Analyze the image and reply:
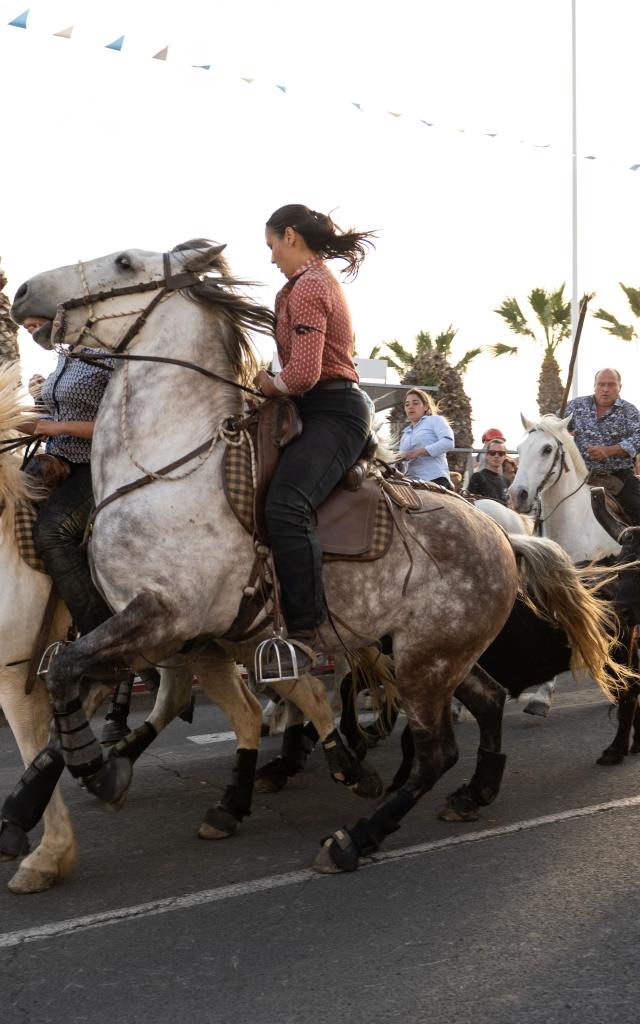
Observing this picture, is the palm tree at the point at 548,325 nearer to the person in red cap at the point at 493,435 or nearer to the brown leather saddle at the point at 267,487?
the person in red cap at the point at 493,435

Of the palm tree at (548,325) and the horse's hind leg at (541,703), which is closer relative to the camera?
the horse's hind leg at (541,703)

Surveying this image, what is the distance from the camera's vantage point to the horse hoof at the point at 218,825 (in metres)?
4.85

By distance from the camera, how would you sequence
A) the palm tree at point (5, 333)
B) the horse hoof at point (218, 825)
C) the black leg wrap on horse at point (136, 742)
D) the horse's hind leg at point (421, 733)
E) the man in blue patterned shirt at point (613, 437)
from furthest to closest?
1. the palm tree at point (5, 333)
2. the man in blue patterned shirt at point (613, 437)
3. the black leg wrap on horse at point (136, 742)
4. the horse hoof at point (218, 825)
5. the horse's hind leg at point (421, 733)

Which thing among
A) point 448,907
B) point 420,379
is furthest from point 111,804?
point 420,379

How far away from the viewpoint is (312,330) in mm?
4148

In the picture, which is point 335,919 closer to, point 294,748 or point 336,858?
point 336,858

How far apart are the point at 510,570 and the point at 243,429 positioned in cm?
156

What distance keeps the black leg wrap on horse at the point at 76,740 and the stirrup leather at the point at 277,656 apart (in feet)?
2.33

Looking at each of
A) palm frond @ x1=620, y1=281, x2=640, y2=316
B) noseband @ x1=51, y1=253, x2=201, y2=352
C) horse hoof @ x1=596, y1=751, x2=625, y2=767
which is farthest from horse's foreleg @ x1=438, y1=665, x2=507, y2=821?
palm frond @ x1=620, y1=281, x2=640, y2=316

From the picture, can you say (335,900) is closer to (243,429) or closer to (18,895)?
(18,895)

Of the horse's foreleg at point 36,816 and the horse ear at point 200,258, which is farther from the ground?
the horse ear at point 200,258

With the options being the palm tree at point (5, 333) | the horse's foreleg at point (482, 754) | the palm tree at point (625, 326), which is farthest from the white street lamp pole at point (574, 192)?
the horse's foreleg at point (482, 754)

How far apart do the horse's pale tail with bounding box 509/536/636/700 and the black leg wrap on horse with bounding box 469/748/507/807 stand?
2.45 feet

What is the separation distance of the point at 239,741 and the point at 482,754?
1257mm
